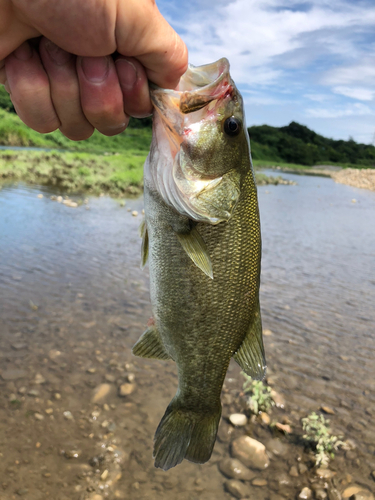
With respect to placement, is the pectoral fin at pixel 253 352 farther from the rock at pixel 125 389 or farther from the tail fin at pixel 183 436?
the rock at pixel 125 389

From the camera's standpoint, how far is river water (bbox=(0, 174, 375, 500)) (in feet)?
10.4

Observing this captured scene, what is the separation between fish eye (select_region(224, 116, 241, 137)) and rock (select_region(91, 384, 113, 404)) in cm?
297

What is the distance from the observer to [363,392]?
4.36 m

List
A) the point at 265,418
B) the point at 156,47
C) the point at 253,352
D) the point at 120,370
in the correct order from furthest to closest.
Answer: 1. the point at 120,370
2. the point at 265,418
3. the point at 253,352
4. the point at 156,47

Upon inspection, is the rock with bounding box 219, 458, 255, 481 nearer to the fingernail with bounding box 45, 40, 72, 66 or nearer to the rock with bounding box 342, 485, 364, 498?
the rock with bounding box 342, 485, 364, 498

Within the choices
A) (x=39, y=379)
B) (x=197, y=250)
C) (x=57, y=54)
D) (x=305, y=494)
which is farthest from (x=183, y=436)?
(x=39, y=379)

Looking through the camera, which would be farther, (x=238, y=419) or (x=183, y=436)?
(x=238, y=419)

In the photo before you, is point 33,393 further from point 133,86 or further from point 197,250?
point 133,86

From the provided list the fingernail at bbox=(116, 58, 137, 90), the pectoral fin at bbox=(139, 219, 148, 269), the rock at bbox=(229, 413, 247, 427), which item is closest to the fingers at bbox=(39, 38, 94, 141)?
the fingernail at bbox=(116, 58, 137, 90)

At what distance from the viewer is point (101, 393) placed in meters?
3.93

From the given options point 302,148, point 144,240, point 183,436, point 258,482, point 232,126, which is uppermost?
point 302,148

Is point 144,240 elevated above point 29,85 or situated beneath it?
situated beneath

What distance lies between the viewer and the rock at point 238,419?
378 centimetres

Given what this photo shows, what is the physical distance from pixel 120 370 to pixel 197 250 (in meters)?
2.79
